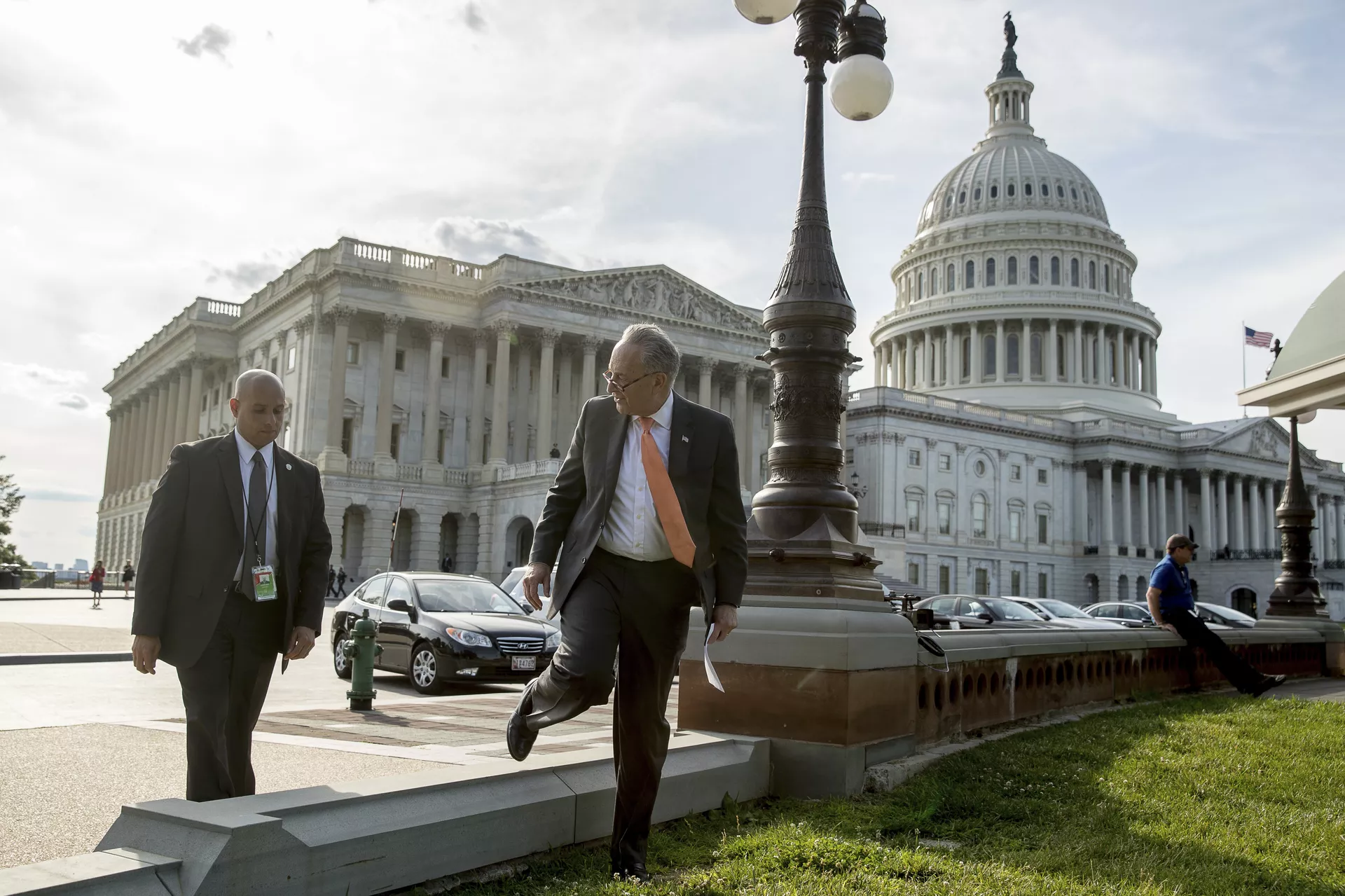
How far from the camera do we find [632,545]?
16.8 feet

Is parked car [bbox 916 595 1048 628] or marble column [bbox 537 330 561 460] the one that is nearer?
parked car [bbox 916 595 1048 628]

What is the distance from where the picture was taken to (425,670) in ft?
53.5

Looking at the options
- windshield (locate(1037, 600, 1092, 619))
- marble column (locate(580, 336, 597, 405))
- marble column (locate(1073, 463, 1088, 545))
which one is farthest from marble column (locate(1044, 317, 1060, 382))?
windshield (locate(1037, 600, 1092, 619))

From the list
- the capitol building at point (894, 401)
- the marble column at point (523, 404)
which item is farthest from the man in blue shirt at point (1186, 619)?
the marble column at point (523, 404)

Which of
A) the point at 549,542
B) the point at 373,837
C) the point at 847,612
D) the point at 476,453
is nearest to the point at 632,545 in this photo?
the point at 549,542

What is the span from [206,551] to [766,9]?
5785 mm

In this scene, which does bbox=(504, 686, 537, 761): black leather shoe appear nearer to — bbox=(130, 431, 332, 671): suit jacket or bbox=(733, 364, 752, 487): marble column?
bbox=(130, 431, 332, 671): suit jacket

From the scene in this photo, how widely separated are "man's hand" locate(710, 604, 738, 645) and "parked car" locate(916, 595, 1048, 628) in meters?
20.6

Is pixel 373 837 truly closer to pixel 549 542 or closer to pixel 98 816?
pixel 549 542

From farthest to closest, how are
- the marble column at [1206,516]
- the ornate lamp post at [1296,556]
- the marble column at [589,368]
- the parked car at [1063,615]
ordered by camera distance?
the marble column at [1206,516], the marble column at [589,368], the parked car at [1063,615], the ornate lamp post at [1296,556]

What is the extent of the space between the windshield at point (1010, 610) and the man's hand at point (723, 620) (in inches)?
874

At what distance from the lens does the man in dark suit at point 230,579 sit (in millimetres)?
4914

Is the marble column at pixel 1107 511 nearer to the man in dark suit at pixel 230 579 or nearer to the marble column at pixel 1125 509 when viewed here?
the marble column at pixel 1125 509

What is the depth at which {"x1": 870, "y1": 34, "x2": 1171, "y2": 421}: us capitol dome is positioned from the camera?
107 m
